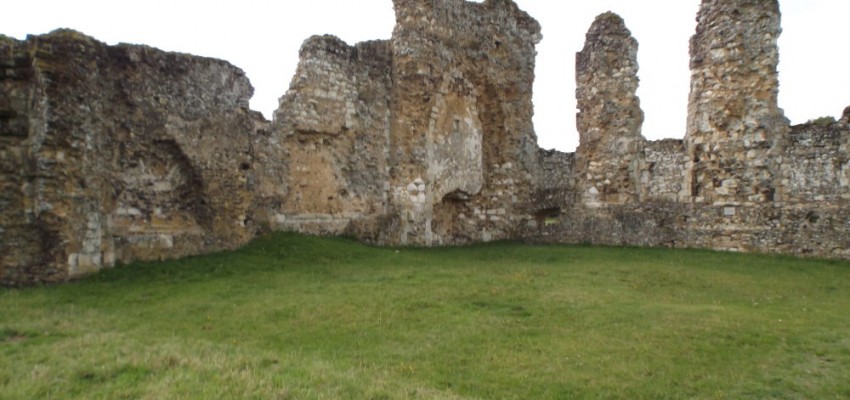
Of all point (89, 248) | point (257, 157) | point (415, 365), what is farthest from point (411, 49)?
point (415, 365)

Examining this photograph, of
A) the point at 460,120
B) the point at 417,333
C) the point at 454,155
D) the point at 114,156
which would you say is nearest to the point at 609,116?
the point at 460,120

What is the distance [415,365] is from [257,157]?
347 inches

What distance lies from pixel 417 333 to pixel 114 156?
705cm

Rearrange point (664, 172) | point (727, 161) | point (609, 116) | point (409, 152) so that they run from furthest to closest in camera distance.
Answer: point (609, 116)
point (664, 172)
point (409, 152)
point (727, 161)

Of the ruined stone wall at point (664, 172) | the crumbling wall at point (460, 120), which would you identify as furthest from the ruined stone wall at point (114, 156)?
the ruined stone wall at point (664, 172)

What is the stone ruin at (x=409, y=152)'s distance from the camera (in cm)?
1066

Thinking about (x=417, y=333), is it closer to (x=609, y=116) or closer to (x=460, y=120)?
(x=460, y=120)

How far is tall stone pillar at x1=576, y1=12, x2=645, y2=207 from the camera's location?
722 inches

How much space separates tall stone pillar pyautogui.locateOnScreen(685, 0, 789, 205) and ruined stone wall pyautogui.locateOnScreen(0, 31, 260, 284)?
1136 centimetres

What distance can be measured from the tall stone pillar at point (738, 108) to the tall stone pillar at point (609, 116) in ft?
5.64

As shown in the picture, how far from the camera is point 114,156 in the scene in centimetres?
1178

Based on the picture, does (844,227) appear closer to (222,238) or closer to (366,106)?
(366,106)

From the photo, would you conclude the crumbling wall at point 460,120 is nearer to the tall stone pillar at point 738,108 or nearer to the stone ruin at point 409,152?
the stone ruin at point 409,152

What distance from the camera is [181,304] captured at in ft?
30.5
